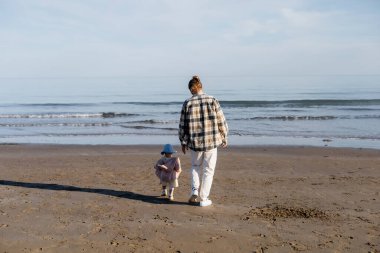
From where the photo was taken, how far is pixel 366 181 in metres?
7.68

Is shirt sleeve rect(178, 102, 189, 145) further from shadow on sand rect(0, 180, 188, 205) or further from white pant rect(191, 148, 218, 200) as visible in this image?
shadow on sand rect(0, 180, 188, 205)

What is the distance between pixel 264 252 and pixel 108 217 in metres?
2.09

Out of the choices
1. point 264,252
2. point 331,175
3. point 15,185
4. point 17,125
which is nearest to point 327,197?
point 331,175

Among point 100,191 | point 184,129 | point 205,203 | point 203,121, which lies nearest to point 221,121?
point 203,121

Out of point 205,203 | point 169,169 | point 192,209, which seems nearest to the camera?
point 192,209

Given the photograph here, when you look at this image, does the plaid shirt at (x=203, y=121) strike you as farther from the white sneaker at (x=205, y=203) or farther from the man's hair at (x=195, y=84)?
the white sneaker at (x=205, y=203)

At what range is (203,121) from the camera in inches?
229

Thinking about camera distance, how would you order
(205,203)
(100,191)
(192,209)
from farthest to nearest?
(100,191)
(205,203)
(192,209)

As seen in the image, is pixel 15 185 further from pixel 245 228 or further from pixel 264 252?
pixel 264 252

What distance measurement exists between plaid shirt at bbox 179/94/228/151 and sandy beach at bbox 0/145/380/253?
874 mm

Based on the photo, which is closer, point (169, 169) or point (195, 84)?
point (195, 84)

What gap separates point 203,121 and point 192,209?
117 centimetres

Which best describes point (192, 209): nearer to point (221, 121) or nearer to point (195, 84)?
point (221, 121)

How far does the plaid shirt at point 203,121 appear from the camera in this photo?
5.82 metres
